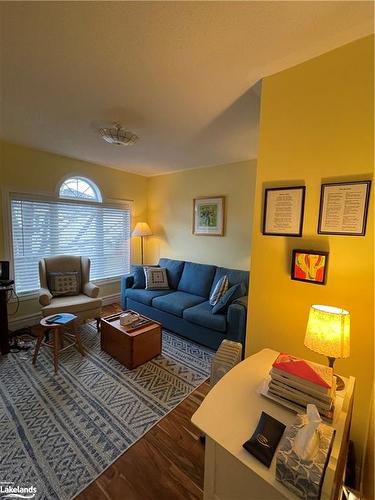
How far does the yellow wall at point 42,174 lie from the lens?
295cm

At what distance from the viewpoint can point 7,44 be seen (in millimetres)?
1327

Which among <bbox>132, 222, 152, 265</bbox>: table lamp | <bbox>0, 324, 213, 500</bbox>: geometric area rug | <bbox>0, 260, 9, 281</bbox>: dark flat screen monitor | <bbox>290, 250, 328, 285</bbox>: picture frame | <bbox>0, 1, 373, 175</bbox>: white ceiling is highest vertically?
<bbox>0, 1, 373, 175</bbox>: white ceiling

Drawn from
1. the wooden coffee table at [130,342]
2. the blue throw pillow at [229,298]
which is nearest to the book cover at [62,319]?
the wooden coffee table at [130,342]

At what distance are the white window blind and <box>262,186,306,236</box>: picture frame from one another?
124 inches

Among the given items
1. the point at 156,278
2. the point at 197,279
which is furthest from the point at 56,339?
the point at 197,279

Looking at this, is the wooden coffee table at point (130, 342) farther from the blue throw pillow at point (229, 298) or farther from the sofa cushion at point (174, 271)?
the sofa cushion at point (174, 271)

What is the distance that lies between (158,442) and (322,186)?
200 cm

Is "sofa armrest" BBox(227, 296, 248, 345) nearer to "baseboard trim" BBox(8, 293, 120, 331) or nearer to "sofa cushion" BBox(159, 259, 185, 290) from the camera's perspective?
"sofa cushion" BBox(159, 259, 185, 290)

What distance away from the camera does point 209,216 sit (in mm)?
3832

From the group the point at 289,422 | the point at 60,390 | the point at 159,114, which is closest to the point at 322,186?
the point at 289,422

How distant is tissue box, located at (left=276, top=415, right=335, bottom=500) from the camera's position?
2.22ft

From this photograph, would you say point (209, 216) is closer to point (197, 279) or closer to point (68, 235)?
point (197, 279)

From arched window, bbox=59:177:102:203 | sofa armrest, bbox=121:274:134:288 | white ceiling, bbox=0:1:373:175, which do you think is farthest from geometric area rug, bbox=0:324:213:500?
white ceiling, bbox=0:1:373:175

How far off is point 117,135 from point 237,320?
2283 millimetres
